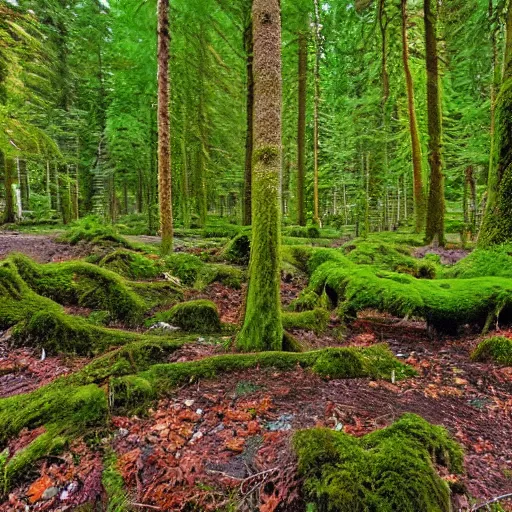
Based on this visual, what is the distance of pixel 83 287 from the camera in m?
6.27

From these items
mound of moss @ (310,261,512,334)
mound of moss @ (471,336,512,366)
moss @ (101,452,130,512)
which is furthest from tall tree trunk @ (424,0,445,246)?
moss @ (101,452,130,512)

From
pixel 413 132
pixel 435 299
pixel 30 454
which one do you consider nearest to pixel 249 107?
pixel 413 132

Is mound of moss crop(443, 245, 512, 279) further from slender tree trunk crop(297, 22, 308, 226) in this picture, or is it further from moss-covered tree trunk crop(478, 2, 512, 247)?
slender tree trunk crop(297, 22, 308, 226)

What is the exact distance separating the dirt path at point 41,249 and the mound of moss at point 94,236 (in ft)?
1.09

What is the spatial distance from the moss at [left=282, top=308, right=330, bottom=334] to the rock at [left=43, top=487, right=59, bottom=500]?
361 cm

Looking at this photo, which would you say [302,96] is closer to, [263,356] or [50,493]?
[263,356]

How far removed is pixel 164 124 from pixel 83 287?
5.02m

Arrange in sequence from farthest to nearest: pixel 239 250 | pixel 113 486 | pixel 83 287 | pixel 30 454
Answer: pixel 239 250, pixel 83 287, pixel 30 454, pixel 113 486

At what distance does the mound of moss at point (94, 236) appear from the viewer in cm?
1013

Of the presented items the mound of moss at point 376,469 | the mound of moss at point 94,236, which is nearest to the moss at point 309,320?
the mound of moss at point 376,469

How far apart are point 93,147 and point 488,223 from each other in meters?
23.4

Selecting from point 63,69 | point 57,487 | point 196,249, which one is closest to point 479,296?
point 57,487

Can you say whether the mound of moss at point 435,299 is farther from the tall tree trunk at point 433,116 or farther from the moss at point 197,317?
the tall tree trunk at point 433,116

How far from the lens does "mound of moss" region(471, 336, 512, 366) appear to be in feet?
13.1
